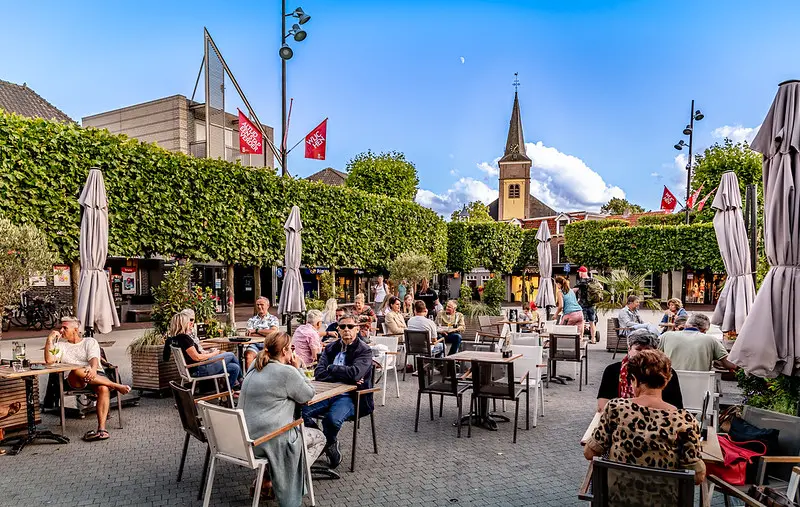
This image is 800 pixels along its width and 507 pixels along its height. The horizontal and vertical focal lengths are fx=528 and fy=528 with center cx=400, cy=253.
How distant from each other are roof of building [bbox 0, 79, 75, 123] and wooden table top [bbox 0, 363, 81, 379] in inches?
729

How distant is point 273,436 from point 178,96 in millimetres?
25528

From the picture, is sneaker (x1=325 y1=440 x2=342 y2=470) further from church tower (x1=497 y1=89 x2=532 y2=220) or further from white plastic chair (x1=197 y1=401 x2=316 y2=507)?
church tower (x1=497 y1=89 x2=532 y2=220)

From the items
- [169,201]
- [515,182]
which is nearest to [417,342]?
[169,201]

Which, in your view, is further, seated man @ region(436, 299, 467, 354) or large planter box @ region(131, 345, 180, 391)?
seated man @ region(436, 299, 467, 354)

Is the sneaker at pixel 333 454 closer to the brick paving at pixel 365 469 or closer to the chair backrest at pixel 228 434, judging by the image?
the brick paving at pixel 365 469

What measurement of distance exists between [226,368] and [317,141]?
11.1m

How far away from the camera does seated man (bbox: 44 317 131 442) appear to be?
20.5 feet

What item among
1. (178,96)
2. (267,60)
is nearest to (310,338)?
(267,60)

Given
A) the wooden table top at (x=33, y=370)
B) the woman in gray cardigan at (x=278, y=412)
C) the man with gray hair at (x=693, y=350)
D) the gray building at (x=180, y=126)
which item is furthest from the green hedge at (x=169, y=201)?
the man with gray hair at (x=693, y=350)

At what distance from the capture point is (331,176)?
5322 centimetres

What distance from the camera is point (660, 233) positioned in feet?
100

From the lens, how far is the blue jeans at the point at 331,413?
16.8ft

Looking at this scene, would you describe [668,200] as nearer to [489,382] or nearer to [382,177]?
[382,177]

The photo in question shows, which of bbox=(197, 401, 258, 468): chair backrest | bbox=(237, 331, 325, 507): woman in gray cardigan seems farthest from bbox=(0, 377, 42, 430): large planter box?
bbox=(237, 331, 325, 507): woman in gray cardigan
